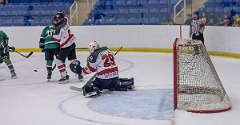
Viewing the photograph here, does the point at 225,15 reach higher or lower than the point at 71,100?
higher

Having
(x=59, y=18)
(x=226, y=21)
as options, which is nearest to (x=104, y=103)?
(x=59, y=18)

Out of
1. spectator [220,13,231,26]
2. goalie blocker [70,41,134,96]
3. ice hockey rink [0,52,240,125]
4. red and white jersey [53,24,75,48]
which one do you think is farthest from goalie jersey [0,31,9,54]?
spectator [220,13,231,26]

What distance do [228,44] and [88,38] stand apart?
385 centimetres

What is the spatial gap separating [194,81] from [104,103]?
3.61 ft

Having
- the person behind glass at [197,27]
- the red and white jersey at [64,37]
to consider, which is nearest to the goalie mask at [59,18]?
the red and white jersey at [64,37]

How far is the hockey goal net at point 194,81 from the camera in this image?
5574mm

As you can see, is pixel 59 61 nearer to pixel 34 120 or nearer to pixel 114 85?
pixel 114 85

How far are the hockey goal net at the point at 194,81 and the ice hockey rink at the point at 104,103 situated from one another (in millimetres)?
177

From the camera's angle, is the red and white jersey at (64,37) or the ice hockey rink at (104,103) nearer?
the ice hockey rink at (104,103)

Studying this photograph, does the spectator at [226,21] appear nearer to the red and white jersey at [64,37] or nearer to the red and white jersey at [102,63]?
the red and white jersey at [64,37]

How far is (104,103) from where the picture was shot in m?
6.17

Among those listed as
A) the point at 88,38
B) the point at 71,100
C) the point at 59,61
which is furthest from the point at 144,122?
the point at 88,38

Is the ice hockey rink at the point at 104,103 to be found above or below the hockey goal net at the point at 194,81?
below

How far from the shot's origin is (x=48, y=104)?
6.32 meters
